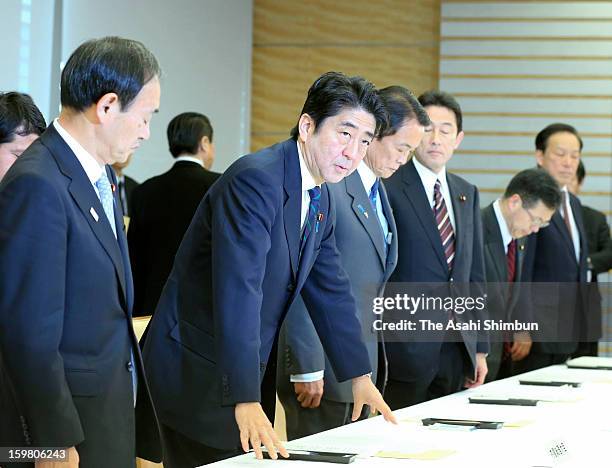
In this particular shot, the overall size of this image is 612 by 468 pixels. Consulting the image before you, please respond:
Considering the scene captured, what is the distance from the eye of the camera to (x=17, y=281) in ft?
6.37

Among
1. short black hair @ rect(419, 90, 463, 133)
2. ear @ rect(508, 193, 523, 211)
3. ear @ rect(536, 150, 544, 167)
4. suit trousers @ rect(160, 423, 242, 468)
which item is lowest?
suit trousers @ rect(160, 423, 242, 468)

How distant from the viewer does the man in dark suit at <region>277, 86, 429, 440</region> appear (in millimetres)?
3363

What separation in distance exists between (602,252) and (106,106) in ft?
17.5

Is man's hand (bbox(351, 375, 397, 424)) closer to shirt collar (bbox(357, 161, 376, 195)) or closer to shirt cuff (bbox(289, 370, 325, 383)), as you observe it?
shirt cuff (bbox(289, 370, 325, 383))

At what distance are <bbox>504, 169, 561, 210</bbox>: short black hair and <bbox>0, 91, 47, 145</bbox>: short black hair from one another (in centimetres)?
295

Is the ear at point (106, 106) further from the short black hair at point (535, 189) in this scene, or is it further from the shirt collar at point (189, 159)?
the short black hair at point (535, 189)

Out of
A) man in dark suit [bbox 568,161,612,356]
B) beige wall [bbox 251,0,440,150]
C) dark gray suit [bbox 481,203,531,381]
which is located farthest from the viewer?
beige wall [bbox 251,0,440,150]

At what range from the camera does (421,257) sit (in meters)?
3.99

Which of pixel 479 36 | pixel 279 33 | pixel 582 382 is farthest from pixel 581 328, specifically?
pixel 279 33

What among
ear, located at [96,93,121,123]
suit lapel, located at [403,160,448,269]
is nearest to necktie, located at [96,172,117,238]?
ear, located at [96,93,121,123]

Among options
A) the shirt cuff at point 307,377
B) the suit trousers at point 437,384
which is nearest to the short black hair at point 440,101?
the suit trousers at point 437,384

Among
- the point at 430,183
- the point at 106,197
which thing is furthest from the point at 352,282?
the point at 106,197

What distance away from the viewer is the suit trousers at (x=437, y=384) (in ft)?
13.0

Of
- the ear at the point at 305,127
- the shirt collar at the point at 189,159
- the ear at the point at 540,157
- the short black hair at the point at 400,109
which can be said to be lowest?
the ear at the point at 305,127
